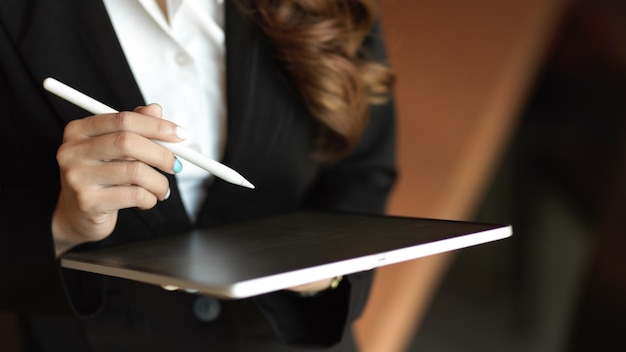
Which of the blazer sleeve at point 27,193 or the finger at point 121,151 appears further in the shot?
the blazer sleeve at point 27,193

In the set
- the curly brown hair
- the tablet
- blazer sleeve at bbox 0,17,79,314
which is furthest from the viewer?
the curly brown hair

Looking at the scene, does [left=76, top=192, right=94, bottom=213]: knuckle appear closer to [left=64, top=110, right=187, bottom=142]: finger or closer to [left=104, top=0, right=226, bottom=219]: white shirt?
[left=64, top=110, right=187, bottom=142]: finger

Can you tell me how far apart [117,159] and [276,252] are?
0.12m

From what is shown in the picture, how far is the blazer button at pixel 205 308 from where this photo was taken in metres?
0.66

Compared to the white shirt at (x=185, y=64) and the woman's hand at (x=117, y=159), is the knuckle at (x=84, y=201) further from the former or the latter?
the white shirt at (x=185, y=64)

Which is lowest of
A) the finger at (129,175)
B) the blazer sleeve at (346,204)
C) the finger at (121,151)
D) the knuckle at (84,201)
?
the blazer sleeve at (346,204)

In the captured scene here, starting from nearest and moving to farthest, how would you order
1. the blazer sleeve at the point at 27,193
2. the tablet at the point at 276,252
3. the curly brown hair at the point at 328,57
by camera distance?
the tablet at the point at 276,252
the blazer sleeve at the point at 27,193
the curly brown hair at the point at 328,57

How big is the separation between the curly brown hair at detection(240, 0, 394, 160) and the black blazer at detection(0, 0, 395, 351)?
0.02 meters

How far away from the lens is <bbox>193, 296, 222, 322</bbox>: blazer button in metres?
0.66

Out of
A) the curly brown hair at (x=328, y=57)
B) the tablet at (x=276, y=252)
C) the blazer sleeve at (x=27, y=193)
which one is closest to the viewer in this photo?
the tablet at (x=276, y=252)

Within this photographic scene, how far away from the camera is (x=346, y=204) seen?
75cm

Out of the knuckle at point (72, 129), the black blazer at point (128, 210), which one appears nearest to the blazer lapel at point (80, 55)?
the black blazer at point (128, 210)

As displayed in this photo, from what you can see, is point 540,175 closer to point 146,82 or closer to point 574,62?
point 574,62

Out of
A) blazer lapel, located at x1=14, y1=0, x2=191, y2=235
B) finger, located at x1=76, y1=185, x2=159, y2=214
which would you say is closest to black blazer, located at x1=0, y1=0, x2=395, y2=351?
blazer lapel, located at x1=14, y1=0, x2=191, y2=235
